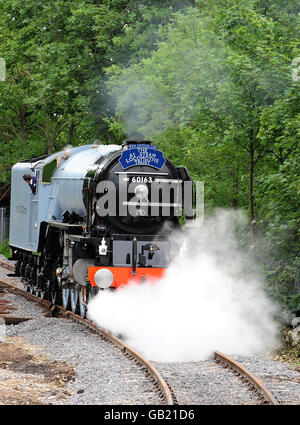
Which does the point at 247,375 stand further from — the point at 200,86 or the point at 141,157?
the point at 200,86

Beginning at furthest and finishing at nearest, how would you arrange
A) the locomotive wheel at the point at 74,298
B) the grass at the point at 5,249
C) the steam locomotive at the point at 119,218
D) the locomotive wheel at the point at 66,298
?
the grass at the point at 5,249 < the locomotive wheel at the point at 66,298 < the locomotive wheel at the point at 74,298 < the steam locomotive at the point at 119,218

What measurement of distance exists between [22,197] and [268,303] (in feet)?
25.6

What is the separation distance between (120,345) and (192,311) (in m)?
1.58

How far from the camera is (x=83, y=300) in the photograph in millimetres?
13266

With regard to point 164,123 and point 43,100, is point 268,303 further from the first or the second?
point 43,100

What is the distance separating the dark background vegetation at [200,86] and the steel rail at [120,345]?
298 cm

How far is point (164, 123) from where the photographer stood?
17125 millimetres

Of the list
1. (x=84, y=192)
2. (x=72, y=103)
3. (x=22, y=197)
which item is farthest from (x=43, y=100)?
(x=84, y=192)

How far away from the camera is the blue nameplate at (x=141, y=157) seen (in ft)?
40.0

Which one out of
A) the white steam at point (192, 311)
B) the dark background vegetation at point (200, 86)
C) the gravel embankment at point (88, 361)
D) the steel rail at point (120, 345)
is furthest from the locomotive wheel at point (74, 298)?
the dark background vegetation at point (200, 86)

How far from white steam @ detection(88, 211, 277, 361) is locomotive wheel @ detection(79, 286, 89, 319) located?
701mm

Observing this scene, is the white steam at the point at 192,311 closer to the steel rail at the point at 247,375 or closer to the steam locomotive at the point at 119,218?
the steam locomotive at the point at 119,218

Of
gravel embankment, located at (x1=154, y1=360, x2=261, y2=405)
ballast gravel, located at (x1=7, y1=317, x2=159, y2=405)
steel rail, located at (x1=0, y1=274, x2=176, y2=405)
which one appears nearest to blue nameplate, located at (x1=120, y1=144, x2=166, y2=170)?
steel rail, located at (x1=0, y1=274, x2=176, y2=405)

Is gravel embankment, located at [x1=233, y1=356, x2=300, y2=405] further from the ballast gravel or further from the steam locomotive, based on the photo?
the steam locomotive
